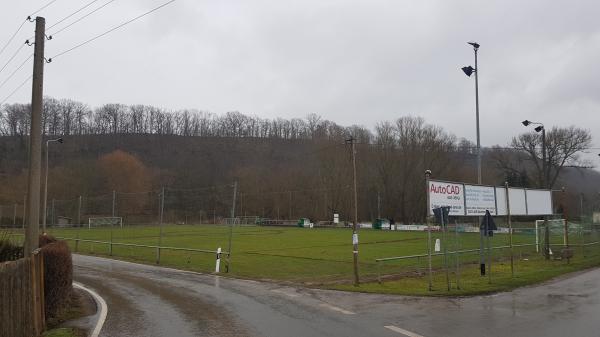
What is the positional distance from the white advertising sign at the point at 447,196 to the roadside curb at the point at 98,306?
11.2 m

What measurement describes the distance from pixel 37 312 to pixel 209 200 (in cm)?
6023

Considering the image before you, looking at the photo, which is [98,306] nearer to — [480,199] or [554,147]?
[480,199]

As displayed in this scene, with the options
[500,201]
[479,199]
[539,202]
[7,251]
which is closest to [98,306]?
[7,251]

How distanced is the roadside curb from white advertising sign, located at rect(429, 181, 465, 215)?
11150 millimetres

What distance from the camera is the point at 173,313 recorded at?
41.6 feet

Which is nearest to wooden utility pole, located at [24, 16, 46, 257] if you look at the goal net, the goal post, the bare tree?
Answer: the goal post

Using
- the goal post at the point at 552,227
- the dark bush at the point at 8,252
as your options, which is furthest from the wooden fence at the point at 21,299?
the goal post at the point at 552,227

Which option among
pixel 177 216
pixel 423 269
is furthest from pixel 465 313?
pixel 177 216

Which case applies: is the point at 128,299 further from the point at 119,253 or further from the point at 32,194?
the point at 119,253

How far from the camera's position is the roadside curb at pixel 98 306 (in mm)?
10938

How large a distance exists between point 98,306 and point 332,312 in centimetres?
636

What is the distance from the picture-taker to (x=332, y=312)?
1245 centimetres

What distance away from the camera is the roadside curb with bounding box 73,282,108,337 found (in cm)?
1094

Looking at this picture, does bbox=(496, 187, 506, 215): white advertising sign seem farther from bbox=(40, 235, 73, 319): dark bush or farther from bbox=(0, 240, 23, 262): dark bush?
bbox=(0, 240, 23, 262): dark bush
